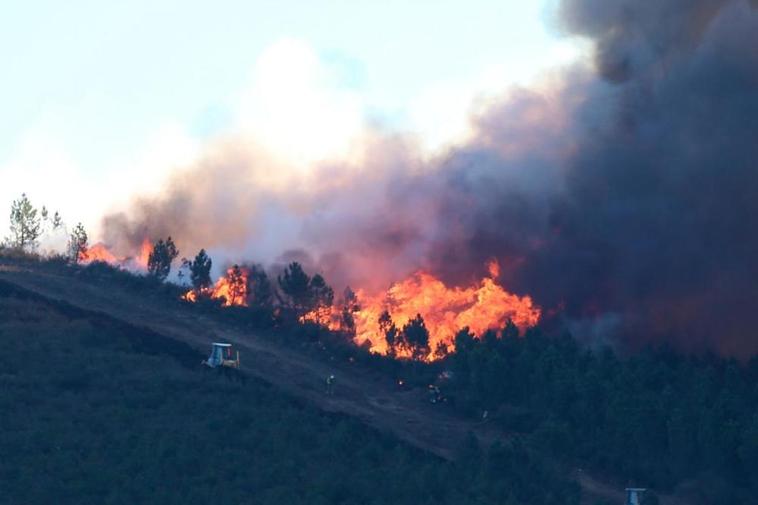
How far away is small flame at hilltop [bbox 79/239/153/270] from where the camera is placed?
74188 mm

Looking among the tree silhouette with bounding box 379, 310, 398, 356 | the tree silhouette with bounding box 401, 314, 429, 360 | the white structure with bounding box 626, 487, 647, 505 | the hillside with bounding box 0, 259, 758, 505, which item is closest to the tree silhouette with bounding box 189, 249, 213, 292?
the hillside with bounding box 0, 259, 758, 505

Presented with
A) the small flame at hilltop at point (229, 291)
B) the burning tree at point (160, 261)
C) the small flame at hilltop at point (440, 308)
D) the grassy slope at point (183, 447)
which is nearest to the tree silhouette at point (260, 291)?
the small flame at hilltop at point (229, 291)

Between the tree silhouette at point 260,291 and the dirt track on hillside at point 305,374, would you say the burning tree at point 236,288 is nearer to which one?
the tree silhouette at point 260,291

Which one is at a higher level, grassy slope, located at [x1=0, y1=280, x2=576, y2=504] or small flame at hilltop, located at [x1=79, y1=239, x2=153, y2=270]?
small flame at hilltop, located at [x1=79, y1=239, x2=153, y2=270]

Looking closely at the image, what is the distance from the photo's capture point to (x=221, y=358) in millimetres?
54125

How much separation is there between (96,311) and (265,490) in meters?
24.3

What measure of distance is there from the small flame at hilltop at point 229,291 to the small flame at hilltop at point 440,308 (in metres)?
5.39

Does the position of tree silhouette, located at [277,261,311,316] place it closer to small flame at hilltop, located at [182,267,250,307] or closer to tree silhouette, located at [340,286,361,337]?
tree silhouette, located at [340,286,361,337]

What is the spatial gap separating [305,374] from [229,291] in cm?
1345

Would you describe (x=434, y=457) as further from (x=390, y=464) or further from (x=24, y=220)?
(x=24, y=220)

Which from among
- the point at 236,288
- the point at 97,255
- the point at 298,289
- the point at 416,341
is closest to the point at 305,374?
the point at 416,341

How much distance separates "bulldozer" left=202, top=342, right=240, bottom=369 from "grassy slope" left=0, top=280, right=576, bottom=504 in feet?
3.51

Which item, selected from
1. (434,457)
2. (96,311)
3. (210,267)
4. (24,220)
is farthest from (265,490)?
(24,220)

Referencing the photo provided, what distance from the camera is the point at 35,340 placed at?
52.7m
